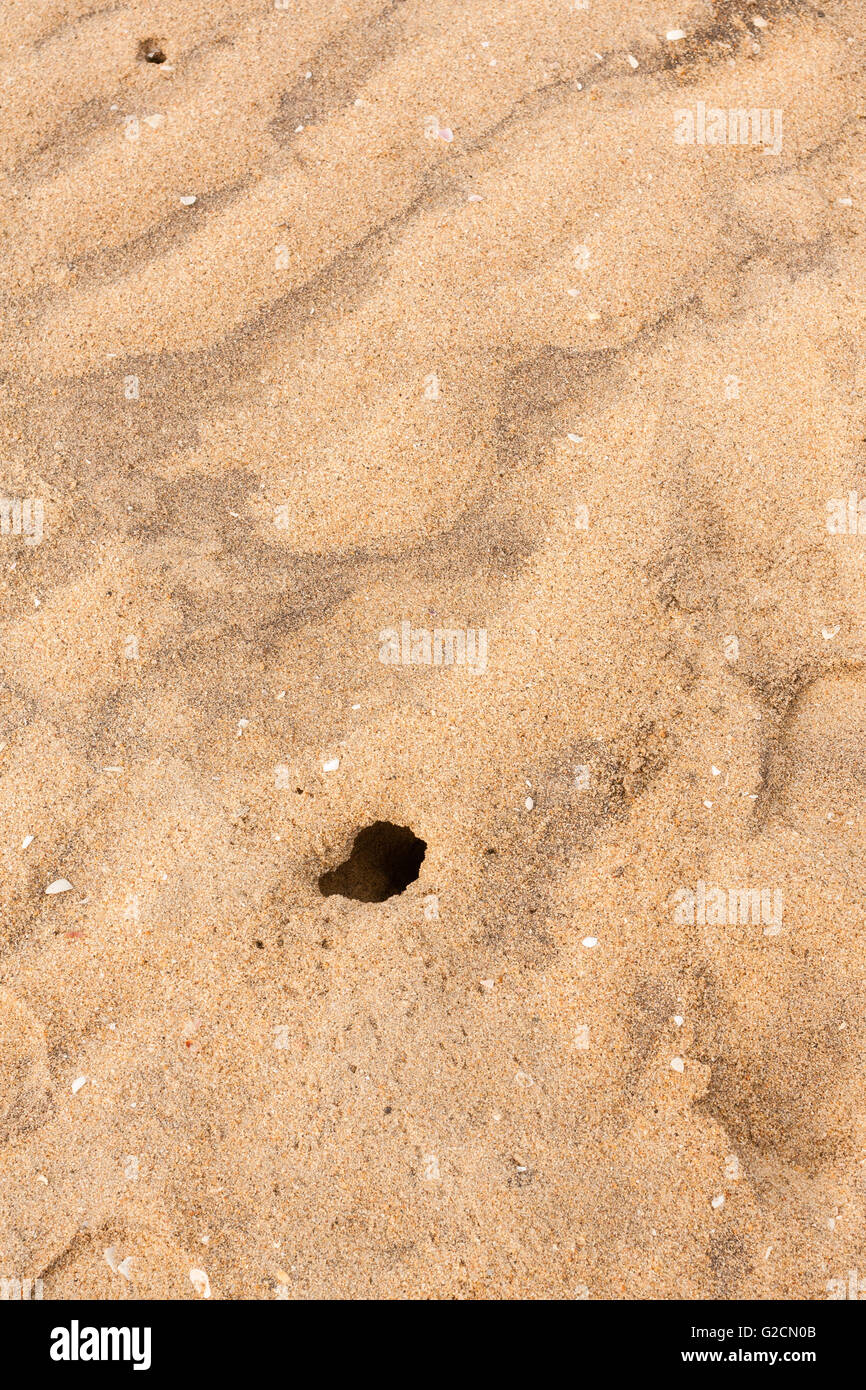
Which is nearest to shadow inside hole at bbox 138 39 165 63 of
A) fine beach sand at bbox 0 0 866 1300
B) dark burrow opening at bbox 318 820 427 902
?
fine beach sand at bbox 0 0 866 1300

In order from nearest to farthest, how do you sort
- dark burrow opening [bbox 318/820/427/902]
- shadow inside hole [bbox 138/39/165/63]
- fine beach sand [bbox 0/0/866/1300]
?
fine beach sand [bbox 0/0/866/1300], dark burrow opening [bbox 318/820/427/902], shadow inside hole [bbox 138/39/165/63]

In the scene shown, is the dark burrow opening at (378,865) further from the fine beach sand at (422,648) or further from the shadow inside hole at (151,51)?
the shadow inside hole at (151,51)

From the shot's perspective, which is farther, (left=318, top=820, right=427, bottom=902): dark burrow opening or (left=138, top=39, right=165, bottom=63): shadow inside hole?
(left=138, top=39, right=165, bottom=63): shadow inside hole

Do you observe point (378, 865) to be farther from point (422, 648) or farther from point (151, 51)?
point (151, 51)

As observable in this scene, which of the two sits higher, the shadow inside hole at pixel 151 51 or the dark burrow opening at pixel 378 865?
the shadow inside hole at pixel 151 51

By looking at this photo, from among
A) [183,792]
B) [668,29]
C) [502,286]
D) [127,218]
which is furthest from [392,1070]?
[668,29]

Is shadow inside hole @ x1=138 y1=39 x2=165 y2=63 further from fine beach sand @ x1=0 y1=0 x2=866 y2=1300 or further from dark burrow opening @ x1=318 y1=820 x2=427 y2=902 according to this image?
dark burrow opening @ x1=318 y1=820 x2=427 y2=902

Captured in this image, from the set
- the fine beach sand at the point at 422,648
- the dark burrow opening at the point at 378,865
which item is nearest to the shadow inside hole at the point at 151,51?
the fine beach sand at the point at 422,648
